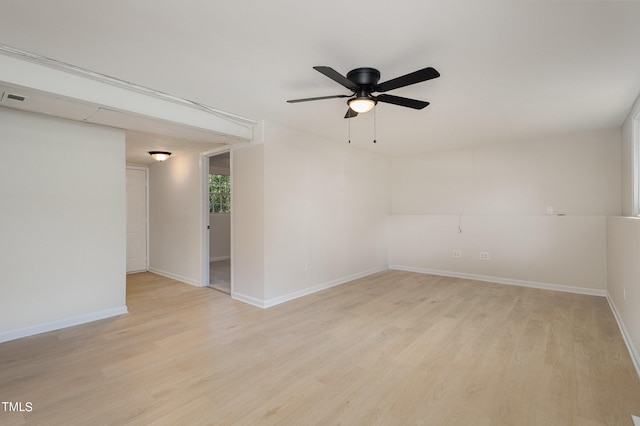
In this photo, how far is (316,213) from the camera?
15.0ft

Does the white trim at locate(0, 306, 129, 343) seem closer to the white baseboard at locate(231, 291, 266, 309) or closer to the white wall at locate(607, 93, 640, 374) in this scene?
the white baseboard at locate(231, 291, 266, 309)

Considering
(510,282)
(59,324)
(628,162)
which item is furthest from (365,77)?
(510,282)

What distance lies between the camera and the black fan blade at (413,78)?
2.04 metres

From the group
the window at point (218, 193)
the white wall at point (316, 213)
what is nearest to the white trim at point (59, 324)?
the white wall at point (316, 213)

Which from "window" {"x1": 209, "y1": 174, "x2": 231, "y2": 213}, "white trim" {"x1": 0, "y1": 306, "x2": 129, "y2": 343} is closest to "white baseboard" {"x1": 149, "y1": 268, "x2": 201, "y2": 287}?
"white trim" {"x1": 0, "y1": 306, "x2": 129, "y2": 343}

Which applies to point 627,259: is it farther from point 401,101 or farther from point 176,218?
point 176,218

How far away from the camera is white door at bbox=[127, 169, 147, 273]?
5.92 metres

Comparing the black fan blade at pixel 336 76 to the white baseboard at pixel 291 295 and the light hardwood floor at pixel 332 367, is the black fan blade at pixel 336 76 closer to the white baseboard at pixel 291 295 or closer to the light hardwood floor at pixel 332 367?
the light hardwood floor at pixel 332 367

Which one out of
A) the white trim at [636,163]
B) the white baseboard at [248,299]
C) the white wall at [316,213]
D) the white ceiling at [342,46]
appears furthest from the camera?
the white wall at [316,213]

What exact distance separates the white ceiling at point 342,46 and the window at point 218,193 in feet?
15.7

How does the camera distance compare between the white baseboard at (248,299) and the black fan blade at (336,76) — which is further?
the white baseboard at (248,299)

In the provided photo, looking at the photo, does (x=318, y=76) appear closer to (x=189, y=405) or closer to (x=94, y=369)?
(x=189, y=405)

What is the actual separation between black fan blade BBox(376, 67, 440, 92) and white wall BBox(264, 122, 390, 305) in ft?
6.36

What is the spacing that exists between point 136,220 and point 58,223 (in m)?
3.01
